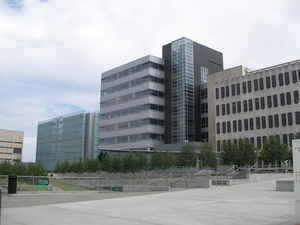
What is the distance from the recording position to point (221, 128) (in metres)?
73.7

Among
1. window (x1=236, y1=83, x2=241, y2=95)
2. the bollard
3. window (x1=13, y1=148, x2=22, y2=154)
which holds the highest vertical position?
window (x1=236, y1=83, x2=241, y2=95)

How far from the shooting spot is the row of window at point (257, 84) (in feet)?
207

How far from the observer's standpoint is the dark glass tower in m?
80.9

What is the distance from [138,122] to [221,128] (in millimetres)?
21348

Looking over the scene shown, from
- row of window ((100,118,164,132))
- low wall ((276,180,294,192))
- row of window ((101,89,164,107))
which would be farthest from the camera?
row of window ((101,89,164,107))

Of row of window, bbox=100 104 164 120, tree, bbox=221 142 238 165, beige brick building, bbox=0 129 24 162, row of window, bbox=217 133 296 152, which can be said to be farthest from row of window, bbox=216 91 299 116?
beige brick building, bbox=0 129 24 162

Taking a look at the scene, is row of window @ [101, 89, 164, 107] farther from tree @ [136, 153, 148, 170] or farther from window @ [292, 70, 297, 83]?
window @ [292, 70, 297, 83]

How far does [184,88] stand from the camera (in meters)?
81.6

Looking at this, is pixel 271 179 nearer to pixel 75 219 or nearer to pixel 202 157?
pixel 202 157

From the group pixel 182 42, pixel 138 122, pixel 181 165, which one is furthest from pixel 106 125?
pixel 181 165

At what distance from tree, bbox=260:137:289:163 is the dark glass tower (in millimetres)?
27539

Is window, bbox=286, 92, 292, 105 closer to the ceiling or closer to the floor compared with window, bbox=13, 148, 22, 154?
closer to the ceiling

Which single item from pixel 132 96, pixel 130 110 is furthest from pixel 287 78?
pixel 130 110

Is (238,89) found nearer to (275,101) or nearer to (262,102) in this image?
(262,102)
